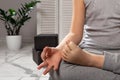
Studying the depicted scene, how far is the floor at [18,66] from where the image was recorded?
198 cm

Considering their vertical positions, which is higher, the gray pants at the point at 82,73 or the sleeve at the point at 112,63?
the sleeve at the point at 112,63

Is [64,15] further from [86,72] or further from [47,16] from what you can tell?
[86,72]

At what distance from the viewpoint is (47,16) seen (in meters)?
2.98

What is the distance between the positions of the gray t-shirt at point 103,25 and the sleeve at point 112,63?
183 mm

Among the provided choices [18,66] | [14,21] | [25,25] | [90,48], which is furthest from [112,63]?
[25,25]

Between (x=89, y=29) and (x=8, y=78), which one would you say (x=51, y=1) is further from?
(x=89, y=29)

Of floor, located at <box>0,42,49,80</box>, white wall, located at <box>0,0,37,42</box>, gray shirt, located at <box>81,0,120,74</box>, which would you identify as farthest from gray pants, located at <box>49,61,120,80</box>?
white wall, located at <box>0,0,37,42</box>

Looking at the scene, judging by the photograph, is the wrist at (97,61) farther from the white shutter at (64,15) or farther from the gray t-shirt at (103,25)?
the white shutter at (64,15)

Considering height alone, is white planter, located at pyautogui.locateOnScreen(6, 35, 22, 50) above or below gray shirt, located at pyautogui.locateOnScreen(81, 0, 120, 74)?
below

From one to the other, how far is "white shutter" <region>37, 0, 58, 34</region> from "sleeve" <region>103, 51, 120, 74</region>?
2.11m

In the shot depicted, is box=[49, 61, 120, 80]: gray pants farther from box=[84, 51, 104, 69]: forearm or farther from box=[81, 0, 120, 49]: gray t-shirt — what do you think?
box=[81, 0, 120, 49]: gray t-shirt

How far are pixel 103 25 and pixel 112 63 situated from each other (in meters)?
0.29

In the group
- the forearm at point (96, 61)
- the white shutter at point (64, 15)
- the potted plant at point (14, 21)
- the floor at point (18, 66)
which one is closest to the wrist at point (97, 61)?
the forearm at point (96, 61)

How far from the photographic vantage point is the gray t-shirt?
1.08m
